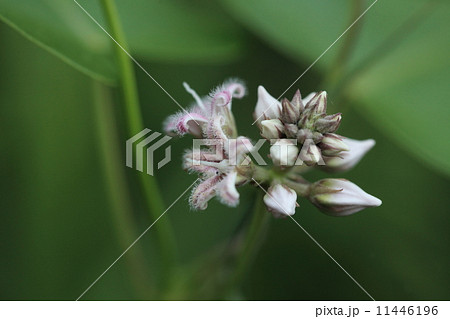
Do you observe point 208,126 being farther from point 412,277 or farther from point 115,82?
point 412,277

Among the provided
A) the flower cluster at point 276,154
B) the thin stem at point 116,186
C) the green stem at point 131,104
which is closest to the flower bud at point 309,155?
the flower cluster at point 276,154

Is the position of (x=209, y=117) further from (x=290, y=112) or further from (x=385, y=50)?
(x=385, y=50)

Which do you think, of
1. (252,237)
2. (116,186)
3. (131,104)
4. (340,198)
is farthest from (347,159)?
(116,186)

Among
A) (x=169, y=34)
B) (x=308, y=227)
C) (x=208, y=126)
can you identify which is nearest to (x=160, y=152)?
(x=169, y=34)

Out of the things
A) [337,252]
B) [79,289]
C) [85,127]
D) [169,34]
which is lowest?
[79,289]

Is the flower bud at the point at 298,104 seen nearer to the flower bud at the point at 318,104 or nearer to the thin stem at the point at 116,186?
the flower bud at the point at 318,104

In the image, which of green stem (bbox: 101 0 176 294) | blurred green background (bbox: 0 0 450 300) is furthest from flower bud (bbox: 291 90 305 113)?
blurred green background (bbox: 0 0 450 300)
